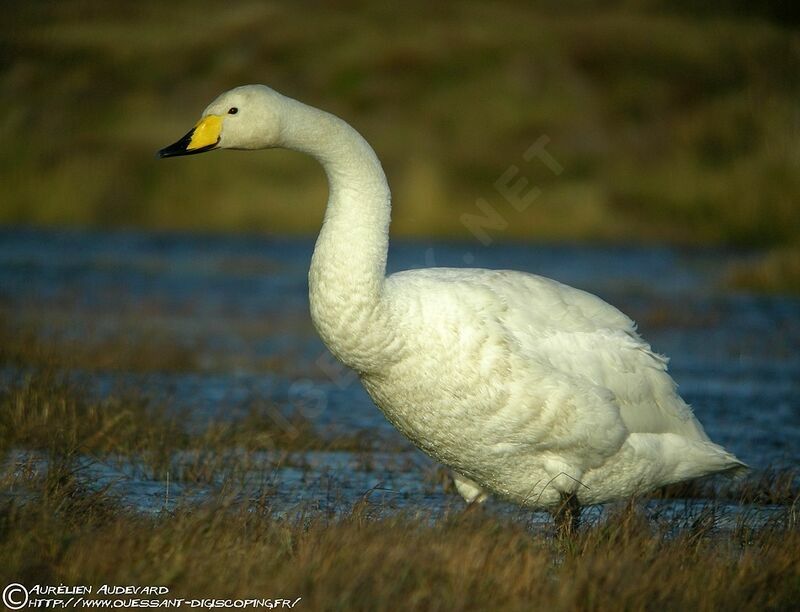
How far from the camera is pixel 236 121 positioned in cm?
632

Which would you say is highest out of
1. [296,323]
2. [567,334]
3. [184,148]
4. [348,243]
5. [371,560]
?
[184,148]

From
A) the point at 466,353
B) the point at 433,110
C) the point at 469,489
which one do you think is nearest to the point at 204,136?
the point at 466,353

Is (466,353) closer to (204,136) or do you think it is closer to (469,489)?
(469,489)

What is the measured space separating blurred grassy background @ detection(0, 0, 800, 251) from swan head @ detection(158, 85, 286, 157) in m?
14.5

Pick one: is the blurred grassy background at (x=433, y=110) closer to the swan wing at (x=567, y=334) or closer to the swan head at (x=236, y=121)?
the swan wing at (x=567, y=334)

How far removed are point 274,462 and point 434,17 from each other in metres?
35.0

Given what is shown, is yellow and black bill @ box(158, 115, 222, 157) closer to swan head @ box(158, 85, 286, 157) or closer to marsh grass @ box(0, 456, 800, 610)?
swan head @ box(158, 85, 286, 157)

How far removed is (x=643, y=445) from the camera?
7.06 metres

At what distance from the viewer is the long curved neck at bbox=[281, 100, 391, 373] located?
628 cm

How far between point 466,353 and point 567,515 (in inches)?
38.4

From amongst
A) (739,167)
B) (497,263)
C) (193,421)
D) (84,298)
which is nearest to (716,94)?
(739,167)

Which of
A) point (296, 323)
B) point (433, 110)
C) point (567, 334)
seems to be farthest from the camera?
point (433, 110)

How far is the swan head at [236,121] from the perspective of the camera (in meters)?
6.32

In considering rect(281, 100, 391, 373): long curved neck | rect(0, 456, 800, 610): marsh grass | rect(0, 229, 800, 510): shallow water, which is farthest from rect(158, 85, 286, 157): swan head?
rect(0, 229, 800, 510): shallow water
